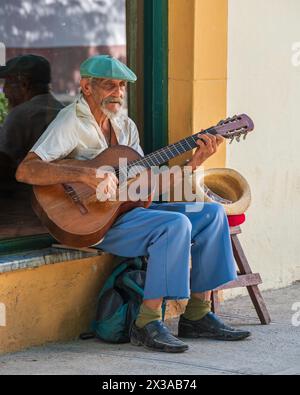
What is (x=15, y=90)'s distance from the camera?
5.44m

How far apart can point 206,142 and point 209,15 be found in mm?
971

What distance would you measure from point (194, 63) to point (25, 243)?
1422 millimetres

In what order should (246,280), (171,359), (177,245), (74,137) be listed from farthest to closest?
(246,280) < (74,137) < (177,245) < (171,359)

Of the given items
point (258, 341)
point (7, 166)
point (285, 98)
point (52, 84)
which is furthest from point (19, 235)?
point (285, 98)

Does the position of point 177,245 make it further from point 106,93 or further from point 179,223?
point 106,93

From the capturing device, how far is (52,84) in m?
5.59

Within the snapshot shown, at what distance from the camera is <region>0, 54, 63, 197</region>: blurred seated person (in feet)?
17.7

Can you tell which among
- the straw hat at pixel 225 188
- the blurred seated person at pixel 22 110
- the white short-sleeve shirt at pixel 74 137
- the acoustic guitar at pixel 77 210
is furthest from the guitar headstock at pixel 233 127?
the blurred seated person at pixel 22 110

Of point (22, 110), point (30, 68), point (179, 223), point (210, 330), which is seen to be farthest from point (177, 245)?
point (30, 68)

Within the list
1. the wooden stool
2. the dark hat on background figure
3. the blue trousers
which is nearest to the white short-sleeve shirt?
the dark hat on background figure

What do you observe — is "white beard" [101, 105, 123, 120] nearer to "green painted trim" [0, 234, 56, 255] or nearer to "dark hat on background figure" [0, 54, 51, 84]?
"dark hat on background figure" [0, 54, 51, 84]

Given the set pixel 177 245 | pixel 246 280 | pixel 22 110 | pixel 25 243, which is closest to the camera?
pixel 177 245

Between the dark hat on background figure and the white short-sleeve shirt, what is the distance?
27cm

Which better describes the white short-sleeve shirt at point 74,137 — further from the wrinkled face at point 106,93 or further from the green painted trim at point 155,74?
the green painted trim at point 155,74
